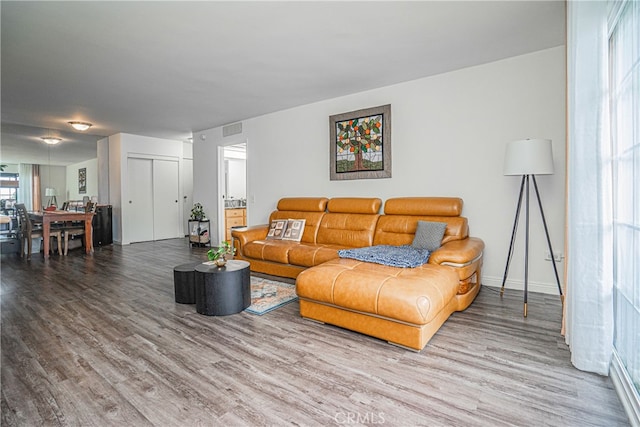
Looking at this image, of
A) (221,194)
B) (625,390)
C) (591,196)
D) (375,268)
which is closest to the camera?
(625,390)

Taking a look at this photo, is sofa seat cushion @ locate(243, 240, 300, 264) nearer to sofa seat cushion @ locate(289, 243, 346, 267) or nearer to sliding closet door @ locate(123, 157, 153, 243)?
sofa seat cushion @ locate(289, 243, 346, 267)

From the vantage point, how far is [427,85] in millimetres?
3967

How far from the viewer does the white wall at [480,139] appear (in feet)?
10.8

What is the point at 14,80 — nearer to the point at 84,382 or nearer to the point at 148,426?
the point at 84,382

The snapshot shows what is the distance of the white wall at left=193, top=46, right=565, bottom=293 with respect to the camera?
328 centimetres

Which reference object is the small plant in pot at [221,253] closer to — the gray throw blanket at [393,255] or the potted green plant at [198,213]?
the gray throw blanket at [393,255]

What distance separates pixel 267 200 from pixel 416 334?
4124 millimetres

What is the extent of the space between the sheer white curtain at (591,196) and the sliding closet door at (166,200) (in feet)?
27.1

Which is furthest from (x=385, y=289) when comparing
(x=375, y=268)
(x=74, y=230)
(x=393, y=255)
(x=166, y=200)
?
(x=166, y=200)

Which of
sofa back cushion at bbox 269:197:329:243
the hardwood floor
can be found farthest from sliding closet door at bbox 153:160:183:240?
the hardwood floor

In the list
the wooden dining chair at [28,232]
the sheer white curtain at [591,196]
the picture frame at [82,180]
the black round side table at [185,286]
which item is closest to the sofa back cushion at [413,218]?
the sheer white curtain at [591,196]

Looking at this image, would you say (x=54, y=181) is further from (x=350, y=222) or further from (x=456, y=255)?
(x=456, y=255)

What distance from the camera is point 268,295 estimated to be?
3.40m

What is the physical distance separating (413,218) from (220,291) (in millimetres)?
2293
